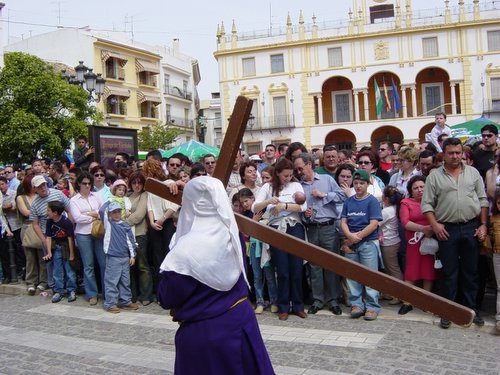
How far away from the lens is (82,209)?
8867mm

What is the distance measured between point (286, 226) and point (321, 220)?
0.55 m

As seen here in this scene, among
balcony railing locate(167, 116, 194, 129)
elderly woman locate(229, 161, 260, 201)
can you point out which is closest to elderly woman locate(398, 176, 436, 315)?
elderly woman locate(229, 161, 260, 201)

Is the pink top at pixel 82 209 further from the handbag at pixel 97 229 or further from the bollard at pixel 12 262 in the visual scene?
the bollard at pixel 12 262

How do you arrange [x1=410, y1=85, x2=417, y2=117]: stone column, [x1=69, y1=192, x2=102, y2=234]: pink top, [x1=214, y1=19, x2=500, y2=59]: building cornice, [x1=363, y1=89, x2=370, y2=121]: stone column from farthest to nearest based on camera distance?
[x1=363, y1=89, x2=370, y2=121]: stone column, [x1=410, y1=85, x2=417, y2=117]: stone column, [x1=214, y1=19, x2=500, y2=59]: building cornice, [x1=69, y1=192, x2=102, y2=234]: pink top

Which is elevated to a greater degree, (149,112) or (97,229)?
(149,112)

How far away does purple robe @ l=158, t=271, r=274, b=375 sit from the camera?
10.6 feet

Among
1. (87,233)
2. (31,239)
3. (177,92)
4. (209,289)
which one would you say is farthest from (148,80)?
(209,289)

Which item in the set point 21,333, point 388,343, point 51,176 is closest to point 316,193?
point 388,343

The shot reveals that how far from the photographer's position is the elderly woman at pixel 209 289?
3211 millimetres

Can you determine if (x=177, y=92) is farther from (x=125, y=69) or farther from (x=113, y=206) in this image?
(x=113, y=206)

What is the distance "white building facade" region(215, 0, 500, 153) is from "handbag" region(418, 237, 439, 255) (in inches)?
1447

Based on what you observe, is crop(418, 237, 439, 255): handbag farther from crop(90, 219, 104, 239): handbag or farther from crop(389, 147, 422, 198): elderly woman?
crop(90, 219, 104, 239): handbag

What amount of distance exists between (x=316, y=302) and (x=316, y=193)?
1531mm

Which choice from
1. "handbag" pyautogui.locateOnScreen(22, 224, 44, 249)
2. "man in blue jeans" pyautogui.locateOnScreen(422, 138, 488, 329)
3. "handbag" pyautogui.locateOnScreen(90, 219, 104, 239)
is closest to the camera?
"man in blue jeans" pyautogui.locateOnScreen(422, 138, 488, 329)
